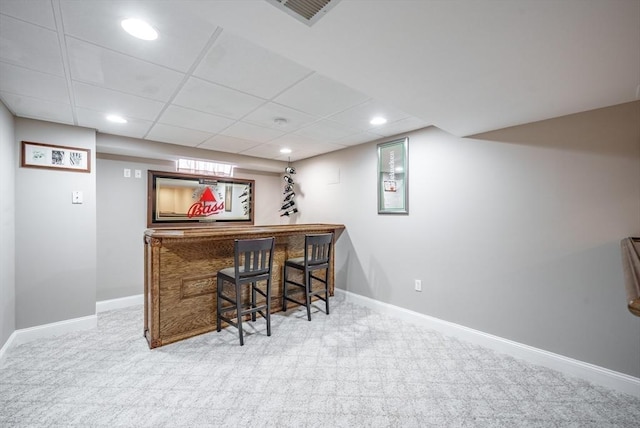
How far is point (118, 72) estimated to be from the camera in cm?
185

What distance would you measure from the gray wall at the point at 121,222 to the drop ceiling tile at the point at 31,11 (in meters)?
2.38

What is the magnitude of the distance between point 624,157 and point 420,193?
162 centimetres

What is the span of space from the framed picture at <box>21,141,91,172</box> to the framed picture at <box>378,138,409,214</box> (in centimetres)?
352

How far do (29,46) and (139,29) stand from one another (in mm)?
743

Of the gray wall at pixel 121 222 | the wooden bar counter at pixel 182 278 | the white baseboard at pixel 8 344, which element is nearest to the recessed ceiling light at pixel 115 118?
the gray wall at pixel 121 222

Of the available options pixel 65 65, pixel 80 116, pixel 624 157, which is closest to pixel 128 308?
pixel 80 116

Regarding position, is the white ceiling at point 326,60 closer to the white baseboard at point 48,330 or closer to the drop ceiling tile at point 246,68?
the drop ceiling tile at point 246,68

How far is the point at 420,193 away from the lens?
3.21 metres

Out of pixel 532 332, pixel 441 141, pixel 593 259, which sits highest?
pixel 441 141

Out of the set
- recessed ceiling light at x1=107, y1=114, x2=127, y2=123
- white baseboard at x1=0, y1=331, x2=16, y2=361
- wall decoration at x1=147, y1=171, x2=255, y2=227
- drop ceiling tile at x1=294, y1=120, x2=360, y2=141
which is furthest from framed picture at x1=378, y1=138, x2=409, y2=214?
white baseboard at x1=0, y1=331, x2=16, y2=361

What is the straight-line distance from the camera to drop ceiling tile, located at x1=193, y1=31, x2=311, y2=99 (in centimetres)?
158

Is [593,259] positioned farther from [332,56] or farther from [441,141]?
[332,56]

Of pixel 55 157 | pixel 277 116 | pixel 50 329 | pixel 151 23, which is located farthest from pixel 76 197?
pixel 151 23

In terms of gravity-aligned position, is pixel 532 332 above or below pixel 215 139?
below
